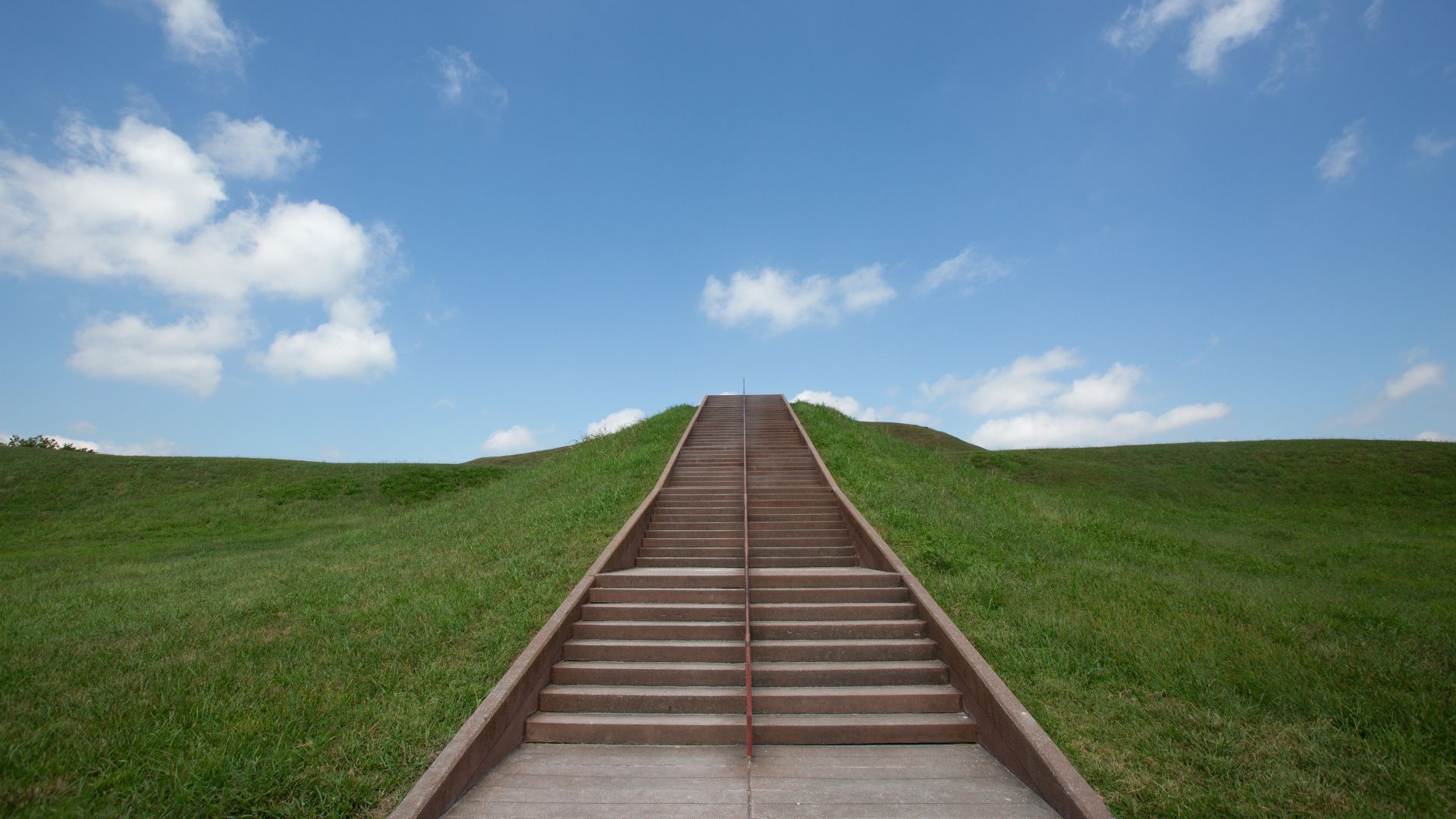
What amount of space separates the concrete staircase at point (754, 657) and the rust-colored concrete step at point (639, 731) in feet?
0.04

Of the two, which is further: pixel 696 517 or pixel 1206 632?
pixel 696 517

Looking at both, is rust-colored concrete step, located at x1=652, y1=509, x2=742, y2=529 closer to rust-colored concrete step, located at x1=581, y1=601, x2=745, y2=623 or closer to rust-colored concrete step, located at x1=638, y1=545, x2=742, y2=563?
rust-colored concrete step, located at x1=638, y1=545, x2=742, y2=563

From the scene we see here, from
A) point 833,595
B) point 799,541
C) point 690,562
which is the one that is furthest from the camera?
point 799,541

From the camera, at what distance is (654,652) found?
7797mm

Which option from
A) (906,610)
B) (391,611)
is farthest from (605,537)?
(906,610)

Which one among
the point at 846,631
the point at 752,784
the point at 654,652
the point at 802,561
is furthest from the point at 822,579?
the point at 752,784

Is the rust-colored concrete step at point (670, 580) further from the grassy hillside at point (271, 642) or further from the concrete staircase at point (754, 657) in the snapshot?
the grassy hillside at point (271, 642)

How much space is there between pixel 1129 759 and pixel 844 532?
734 centimetres

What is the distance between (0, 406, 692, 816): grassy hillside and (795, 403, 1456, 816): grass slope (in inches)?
210

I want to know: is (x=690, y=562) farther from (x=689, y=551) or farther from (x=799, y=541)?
(x=799, y=541)

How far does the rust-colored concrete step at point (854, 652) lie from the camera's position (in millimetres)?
7707

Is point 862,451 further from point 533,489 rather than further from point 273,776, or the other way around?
point 273,776

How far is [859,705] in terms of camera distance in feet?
22.3

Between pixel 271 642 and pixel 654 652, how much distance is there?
171 inches
